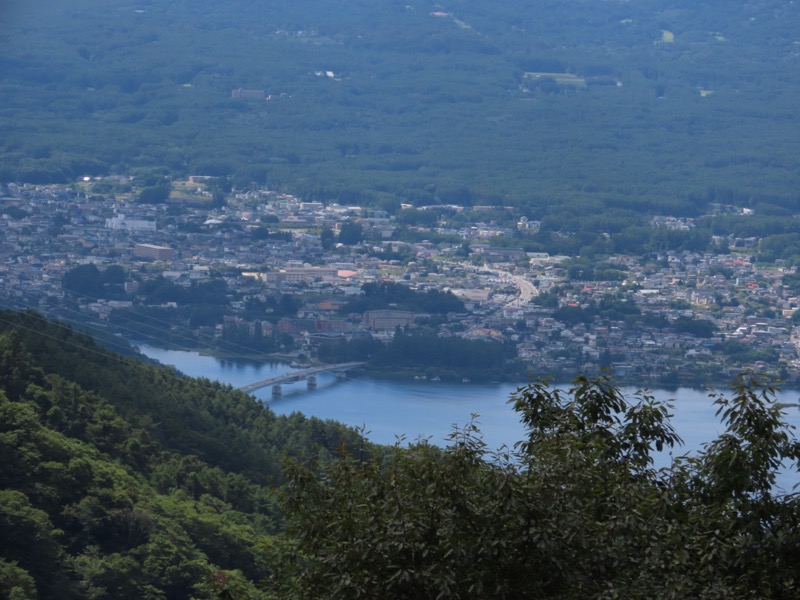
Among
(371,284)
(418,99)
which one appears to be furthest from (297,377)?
(418,99)

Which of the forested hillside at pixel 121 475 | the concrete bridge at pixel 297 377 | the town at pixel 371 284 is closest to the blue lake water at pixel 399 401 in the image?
the concrete bridge at pixel 297 377

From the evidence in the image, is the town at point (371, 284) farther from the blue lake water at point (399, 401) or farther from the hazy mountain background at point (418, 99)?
the hazy mountain background at point (418, 99)

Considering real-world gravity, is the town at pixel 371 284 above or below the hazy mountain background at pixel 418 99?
below

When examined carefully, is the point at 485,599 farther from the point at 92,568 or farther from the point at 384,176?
the point at 384,176

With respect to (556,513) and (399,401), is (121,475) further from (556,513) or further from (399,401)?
(399,401)

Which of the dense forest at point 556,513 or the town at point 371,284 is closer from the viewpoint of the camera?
the dense forest at point 556,513

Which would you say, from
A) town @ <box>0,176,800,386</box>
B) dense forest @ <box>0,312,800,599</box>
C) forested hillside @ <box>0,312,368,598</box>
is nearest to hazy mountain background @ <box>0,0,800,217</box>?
town @ <box>0,176,800,386</box>

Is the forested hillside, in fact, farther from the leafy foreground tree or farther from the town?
the town
